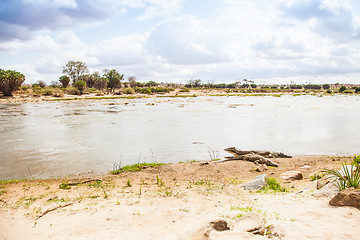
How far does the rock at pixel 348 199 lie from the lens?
5.43m

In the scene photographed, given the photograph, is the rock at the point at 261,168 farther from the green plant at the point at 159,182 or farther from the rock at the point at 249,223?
the rock at the point at 249,223

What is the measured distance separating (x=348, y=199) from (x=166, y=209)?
13.1ft

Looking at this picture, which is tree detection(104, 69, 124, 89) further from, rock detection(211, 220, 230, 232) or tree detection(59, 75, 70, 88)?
rock detection(211, 220, 230, 232)

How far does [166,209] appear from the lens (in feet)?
19.6

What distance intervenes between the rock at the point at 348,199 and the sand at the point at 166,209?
15 centimetres

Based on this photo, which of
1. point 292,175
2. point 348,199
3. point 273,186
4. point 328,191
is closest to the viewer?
point 348,199

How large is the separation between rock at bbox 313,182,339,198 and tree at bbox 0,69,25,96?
200 feet

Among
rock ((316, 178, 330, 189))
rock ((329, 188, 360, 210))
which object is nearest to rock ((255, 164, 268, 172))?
rock ((316, 178, 330, 189))

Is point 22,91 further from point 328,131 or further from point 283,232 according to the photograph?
point 283,232

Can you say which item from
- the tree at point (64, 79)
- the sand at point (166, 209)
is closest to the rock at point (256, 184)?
the sand at point (166, 209)

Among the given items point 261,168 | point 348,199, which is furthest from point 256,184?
point 348,199

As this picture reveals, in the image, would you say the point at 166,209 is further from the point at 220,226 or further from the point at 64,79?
the point at 64,79

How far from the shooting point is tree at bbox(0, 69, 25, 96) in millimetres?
A: 52959

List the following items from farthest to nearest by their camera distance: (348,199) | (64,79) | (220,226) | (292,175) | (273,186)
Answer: (64,79) < (292,175) < (273,186) < (348,199) < (220,226)
